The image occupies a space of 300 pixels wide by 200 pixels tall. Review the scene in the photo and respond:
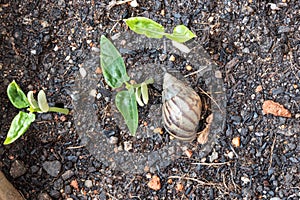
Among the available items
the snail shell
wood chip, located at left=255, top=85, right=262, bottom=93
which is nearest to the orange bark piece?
the snail shell

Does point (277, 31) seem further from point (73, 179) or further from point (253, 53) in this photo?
point (73, 179)

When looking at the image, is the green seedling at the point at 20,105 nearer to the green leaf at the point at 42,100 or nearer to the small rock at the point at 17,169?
the green leaf at the point at 42,100

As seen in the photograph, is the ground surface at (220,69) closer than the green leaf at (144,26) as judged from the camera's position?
No

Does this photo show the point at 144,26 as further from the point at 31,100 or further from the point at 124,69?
the point at 31,100

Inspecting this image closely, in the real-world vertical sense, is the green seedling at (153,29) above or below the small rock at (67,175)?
above

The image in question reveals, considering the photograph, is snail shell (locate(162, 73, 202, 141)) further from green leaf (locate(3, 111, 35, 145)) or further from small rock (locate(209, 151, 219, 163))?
green leaf (locate(3, 111, 35, 145))

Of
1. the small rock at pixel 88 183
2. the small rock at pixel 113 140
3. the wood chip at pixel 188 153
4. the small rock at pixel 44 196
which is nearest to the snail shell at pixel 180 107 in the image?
the wood chip at pixel 188 153

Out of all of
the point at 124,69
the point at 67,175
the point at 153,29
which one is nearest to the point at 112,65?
the point at 124,69
